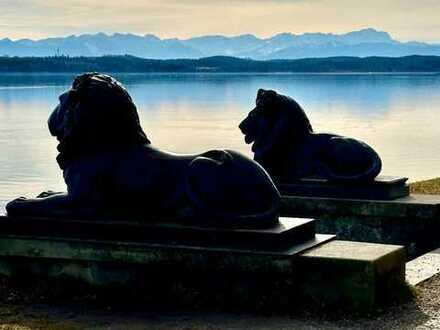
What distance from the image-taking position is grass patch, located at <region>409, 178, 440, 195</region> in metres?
17.4

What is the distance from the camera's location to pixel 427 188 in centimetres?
1816

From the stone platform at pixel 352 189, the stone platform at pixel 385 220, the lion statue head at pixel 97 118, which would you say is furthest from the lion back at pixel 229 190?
the stone platform at pixel 352 189

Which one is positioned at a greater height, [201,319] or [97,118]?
[97,118]

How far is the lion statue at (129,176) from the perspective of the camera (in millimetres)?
9477

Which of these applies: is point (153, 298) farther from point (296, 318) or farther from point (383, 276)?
point (383, 276)

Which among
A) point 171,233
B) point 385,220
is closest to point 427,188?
point 385,220

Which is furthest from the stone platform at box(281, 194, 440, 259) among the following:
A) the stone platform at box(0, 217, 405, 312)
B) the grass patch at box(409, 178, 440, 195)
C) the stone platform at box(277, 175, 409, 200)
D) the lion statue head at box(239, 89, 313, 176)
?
the stone platform at box(0, 217, 405, 312)

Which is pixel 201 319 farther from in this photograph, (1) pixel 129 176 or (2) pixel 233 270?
(1) pixel 129 176

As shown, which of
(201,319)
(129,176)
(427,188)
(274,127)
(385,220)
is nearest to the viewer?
(201,319)

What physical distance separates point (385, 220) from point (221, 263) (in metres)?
5.10

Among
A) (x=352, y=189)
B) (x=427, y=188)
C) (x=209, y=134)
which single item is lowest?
(x=209, y=134)

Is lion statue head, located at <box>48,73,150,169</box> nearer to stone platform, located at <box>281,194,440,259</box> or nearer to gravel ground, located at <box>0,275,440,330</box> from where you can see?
gravel ground, located at <box>0,275,440,330</box>

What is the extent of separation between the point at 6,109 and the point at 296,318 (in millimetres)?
72338

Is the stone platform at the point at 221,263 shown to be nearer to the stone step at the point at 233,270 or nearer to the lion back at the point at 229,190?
the stone step at the point at 233,270
